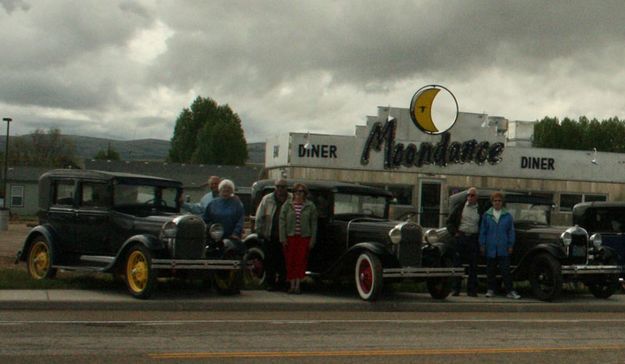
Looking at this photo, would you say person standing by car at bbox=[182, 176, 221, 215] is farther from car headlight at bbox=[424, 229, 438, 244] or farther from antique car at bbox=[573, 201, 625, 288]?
antique car at bbox=[573, 201, 625, 288]

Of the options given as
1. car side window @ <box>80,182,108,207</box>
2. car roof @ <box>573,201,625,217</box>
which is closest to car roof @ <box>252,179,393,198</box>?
car side window @ <box>80,182,108,207</box>

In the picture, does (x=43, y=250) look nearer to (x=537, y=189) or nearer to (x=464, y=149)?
(x=464, y=149)

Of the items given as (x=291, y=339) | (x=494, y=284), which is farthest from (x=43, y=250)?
(x=494, y=284)

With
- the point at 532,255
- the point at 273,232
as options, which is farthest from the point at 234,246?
the point at 532,255

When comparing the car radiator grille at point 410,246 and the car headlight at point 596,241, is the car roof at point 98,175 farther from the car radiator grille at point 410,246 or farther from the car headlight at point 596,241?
the car headlight at point 596,241

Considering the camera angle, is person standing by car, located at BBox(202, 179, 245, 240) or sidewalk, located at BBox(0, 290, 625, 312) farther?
person standing by car, located at BBox(202, 179, 245, 240)

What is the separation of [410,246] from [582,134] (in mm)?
80372

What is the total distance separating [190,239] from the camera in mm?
14211

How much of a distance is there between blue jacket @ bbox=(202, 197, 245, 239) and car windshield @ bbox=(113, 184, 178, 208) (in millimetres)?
882

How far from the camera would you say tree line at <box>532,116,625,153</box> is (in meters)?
89.8

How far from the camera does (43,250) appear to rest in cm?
1571

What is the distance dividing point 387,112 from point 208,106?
6973 centimetres

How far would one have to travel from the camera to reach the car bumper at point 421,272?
14.7 metres

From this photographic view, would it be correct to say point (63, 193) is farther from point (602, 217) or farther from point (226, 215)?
point (602, 217)
